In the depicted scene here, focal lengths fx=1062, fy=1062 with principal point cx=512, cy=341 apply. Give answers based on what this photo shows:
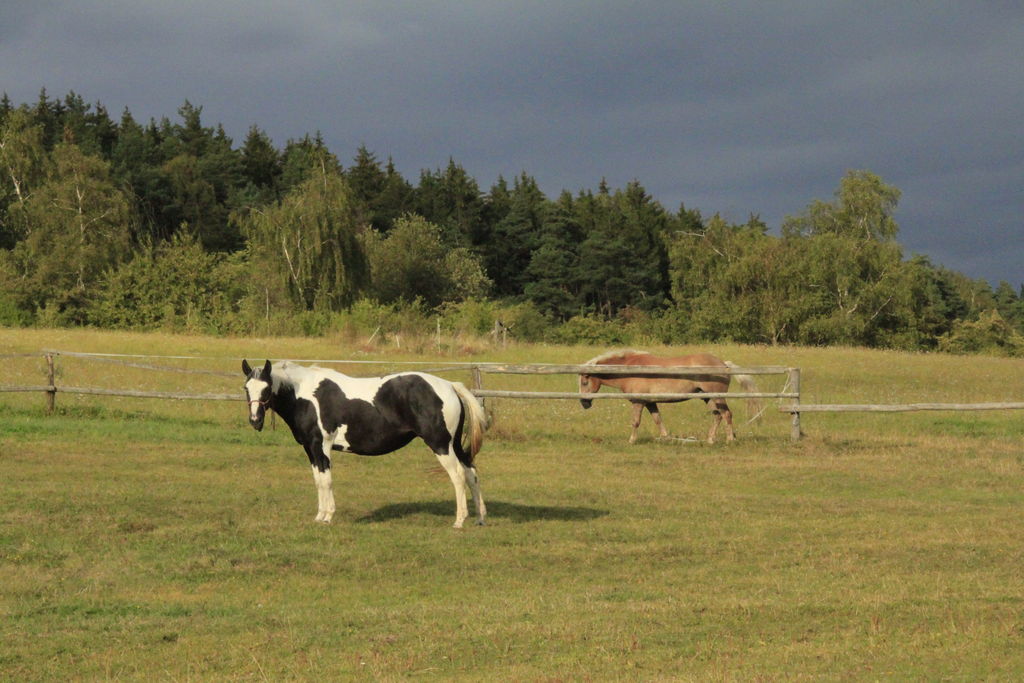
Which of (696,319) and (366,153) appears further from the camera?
(366,153)

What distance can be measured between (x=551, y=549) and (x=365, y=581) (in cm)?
202

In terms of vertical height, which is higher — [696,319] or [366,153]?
[366,153]

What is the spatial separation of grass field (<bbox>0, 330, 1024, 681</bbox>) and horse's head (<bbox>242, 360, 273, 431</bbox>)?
3.65 feet

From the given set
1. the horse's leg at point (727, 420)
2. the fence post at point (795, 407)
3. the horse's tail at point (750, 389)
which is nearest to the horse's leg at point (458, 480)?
the horse's leg at point (727, 420)

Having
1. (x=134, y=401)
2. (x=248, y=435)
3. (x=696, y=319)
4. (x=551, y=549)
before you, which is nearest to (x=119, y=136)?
(x=696, y=319)

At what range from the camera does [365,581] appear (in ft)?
29.0

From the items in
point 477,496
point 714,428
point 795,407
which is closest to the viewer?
point 477,496

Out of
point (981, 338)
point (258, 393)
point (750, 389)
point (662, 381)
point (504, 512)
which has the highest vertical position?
point (981, 338)

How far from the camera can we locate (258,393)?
11016mm

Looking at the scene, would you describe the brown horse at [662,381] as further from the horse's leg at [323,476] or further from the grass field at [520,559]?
the horse's leg at [323,476]

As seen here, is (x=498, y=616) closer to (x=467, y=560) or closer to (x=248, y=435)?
(x=467, y=560)

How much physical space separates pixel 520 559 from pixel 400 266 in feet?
225

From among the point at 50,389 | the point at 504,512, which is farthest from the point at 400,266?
the point at 504,512

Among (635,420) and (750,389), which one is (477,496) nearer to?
(635,420)
